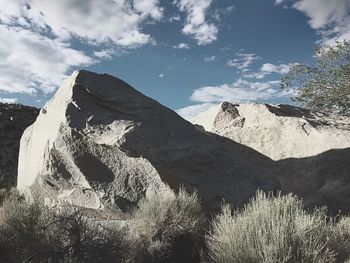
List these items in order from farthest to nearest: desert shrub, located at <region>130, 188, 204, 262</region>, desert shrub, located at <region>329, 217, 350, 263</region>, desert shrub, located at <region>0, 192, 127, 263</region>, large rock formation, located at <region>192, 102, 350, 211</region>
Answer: large rock formation, located at <region>192, 102, 350, 211</region> → desert shrub, located at <region>130, 188, 204, 262</region> → desert shrub, located at <region>0, 192, 127, 263</region> → desert shrub, located at <region>329, 217, 350, 263</region>

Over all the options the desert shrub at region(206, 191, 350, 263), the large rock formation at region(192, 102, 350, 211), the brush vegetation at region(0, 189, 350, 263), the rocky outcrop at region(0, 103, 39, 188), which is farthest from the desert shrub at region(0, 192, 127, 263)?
the rocky outcrop at region(0, 103, 39, 188)

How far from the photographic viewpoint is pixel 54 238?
5.89 meters

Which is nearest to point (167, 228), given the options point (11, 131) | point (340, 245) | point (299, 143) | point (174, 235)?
point (174, 235)

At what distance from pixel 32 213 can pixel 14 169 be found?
41.5 ft

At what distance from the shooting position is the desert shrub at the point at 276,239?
15.9ft

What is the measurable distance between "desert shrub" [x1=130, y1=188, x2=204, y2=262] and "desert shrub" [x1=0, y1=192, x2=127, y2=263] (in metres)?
0.36

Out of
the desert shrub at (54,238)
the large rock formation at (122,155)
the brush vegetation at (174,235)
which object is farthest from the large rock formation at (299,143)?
the desert shrub at (54,238)

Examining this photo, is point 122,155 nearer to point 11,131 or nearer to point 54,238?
point 54,238

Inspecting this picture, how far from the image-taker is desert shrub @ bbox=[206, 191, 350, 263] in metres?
4.86

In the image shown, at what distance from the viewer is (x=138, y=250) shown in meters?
6.21

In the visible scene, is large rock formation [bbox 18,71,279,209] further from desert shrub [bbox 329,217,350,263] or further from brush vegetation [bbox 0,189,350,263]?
desert shrub [bbox 329,217,350,263]

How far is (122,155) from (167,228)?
1644 mm

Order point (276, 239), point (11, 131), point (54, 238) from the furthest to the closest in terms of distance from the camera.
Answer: point (11, 131) → point (54, 238) → point (276, 239)

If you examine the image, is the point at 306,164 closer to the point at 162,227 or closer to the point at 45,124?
the point at 162,227
